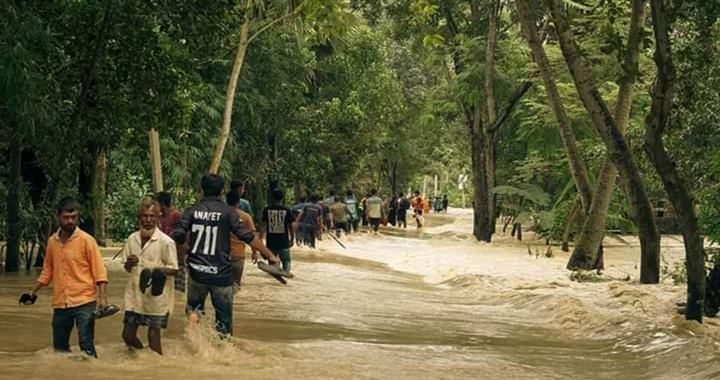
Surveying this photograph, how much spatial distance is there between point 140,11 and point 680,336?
8538 millimetres

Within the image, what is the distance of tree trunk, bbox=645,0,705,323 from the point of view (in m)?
11.2

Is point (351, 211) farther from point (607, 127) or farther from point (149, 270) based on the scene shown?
point (149, 270)

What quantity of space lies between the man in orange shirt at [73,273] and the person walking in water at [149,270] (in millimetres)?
360

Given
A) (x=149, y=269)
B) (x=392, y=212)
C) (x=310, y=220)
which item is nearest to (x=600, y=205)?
(x=310, y=220)

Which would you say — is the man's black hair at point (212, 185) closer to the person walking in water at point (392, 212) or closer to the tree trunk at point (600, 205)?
the tree trunk at point (600, 205)

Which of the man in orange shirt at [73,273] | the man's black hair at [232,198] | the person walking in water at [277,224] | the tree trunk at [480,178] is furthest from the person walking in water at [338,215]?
the man in orange shirt at [73,273]

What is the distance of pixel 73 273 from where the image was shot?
766cm

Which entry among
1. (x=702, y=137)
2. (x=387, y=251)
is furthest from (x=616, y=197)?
(x=702, y=137)

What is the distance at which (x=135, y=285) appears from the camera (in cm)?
812

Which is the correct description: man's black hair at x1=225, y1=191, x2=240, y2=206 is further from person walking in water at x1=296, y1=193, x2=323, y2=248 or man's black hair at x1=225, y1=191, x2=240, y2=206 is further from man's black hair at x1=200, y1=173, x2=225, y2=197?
person walking in water at x1=296, y1=193, x2=323, y2=248

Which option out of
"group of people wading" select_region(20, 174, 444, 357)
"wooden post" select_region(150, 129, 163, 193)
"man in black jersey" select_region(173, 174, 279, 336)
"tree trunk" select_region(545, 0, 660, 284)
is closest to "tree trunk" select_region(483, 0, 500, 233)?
"wooden post" select_region(150, 129, 163, 193)

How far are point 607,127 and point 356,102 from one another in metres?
25.5

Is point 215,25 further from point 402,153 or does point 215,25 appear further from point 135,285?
point 402,153

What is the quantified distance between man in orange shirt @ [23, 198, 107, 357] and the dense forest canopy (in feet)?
10.5
